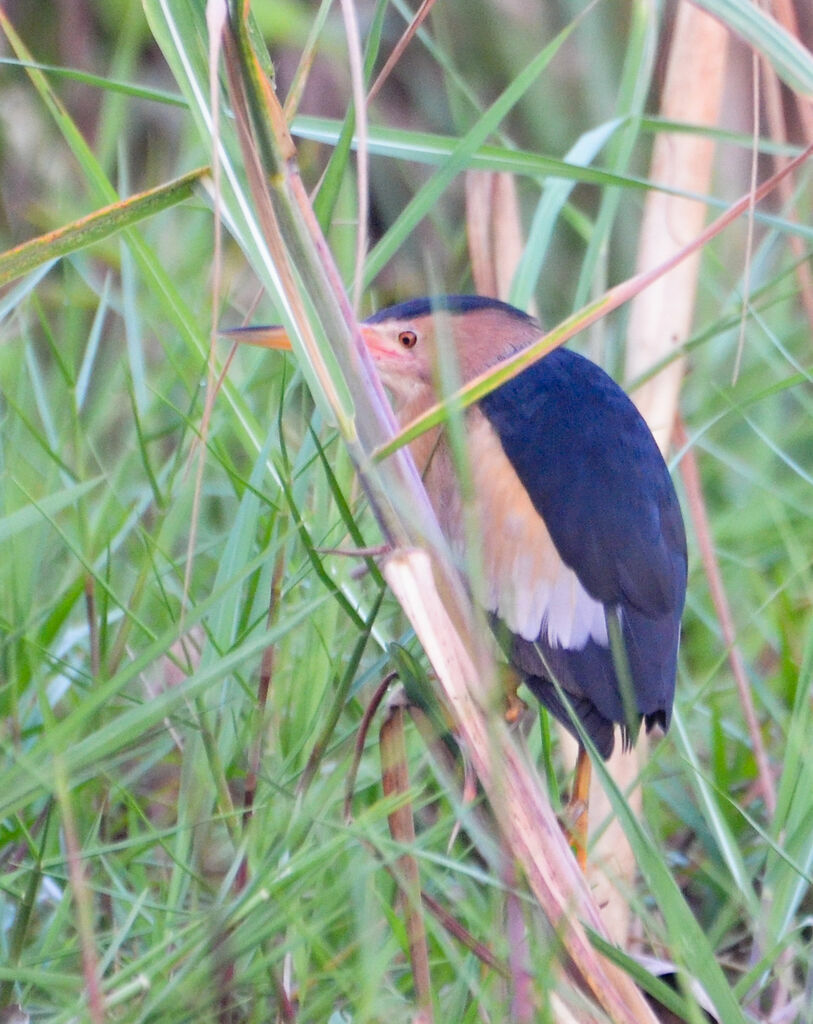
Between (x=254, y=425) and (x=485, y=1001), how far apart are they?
61cm

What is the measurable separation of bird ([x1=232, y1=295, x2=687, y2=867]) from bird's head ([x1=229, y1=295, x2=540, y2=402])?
0.15 m

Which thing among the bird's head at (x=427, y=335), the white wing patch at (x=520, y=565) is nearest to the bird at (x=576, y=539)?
the white wing patch at (x=520, y=565)

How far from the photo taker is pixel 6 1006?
1.07 m

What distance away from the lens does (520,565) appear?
1.44 metres

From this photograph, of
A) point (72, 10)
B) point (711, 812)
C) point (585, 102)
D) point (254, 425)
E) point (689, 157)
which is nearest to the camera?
point (711, 812)

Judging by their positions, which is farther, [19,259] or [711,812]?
[711,812]

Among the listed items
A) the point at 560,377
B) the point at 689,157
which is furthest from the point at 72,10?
the point at 560,377

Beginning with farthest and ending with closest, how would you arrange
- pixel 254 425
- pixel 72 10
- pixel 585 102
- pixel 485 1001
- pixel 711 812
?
pixel 585 102 < pixel 72 10 < pixel 254 425 < pixel 711 812 < pixel 485 1001

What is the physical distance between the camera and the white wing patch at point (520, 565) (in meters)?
1.37

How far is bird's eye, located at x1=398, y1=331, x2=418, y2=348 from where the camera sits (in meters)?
1.75

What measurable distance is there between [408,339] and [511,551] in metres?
0.41

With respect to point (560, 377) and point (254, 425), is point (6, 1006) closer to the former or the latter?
point (254, 425)

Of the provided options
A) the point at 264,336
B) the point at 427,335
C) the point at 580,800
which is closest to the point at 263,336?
the point at 264,336

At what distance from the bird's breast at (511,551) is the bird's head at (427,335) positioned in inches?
7.4
